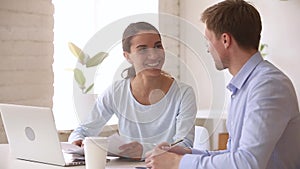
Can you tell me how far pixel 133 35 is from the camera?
1829 millimetres

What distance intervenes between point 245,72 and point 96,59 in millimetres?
601

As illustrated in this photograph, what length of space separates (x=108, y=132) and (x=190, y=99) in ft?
1.04

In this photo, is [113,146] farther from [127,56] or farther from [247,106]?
[247,106]

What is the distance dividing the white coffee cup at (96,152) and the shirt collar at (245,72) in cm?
41

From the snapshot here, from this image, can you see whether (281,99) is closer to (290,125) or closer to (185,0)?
(290,125)

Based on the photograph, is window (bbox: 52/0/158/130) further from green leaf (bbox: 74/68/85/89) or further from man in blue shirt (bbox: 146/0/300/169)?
man in blue shirt (bbox: 146/0/300/169)

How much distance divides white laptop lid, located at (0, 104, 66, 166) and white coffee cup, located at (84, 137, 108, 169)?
0.14 meters

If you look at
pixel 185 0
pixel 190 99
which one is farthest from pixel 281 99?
pixel 185 0

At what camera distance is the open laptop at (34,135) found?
1.70 metres

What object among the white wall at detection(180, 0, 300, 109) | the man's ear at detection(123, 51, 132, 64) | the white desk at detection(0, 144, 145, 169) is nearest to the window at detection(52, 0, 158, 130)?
the white wall at detection(180, 0, 300, 109)

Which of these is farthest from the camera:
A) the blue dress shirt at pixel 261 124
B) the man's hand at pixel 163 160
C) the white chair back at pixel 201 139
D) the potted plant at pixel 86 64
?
the white chair back at pixel 201 139

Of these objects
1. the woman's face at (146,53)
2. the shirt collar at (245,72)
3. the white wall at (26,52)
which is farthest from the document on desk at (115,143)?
the white wall at (26,52)

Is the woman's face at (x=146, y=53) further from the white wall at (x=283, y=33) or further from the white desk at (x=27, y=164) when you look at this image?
the white wall at (x=283, y=33)

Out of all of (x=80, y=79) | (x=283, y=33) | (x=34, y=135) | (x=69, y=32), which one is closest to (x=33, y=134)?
(x=34, y=135)
